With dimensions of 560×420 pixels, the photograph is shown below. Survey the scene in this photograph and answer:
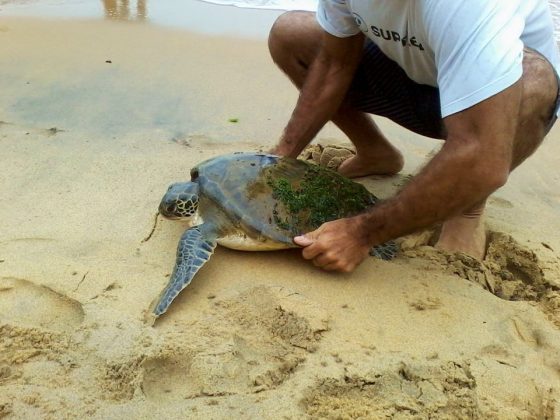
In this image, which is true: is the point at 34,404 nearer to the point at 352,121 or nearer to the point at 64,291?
the point at 64,291

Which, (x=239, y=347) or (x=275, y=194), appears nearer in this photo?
(x=239, y=347)

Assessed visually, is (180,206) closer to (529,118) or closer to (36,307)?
(36,307)

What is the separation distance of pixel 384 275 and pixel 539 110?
760 mm

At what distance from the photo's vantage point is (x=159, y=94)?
12.0ft

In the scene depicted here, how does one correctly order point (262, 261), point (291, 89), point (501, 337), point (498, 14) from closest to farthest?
point (498, 14) < point (501, 337) < point (262, 261) < point (291, 89)

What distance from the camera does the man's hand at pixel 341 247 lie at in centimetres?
199

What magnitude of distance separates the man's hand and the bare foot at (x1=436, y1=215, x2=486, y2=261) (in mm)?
477

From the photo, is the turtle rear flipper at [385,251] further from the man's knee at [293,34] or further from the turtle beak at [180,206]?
the man's knee at [293,34]

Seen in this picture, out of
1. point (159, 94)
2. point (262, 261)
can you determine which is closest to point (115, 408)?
point (262, 261)

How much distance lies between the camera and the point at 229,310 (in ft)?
6.10

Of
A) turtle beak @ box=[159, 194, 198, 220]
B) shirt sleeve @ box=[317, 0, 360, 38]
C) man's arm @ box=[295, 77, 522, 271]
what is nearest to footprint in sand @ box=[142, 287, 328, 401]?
man's arm @ box=[295, 77, 522, 271]

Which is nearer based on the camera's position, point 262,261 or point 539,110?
point 539,110

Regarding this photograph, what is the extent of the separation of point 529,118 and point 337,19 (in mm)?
812

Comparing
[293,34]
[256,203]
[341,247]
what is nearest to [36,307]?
[256,203]
